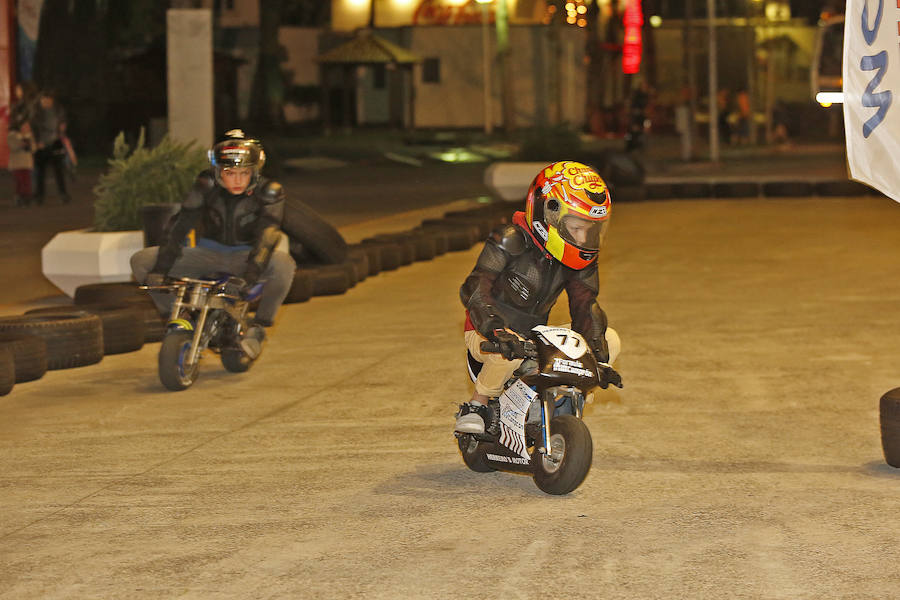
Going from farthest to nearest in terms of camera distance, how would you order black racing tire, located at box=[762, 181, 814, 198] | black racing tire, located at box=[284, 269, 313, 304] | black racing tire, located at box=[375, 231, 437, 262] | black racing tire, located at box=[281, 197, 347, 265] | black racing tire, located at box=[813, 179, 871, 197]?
1. black racing tire, located at box=[762, 181, 814, 198]
2. black racing tire, located at box=[813, 179, 871, 197]
3. black racing tire, located at box=[375, 231, 437, 262]
4. black racing tire, located at box=[281, 197, 347, 265]
5. black racing tire, located at box=[284, 269, 313, 304]

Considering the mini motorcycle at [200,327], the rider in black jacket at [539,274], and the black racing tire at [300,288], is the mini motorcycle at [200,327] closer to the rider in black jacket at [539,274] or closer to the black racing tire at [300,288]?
the rider in black jacket at [539,274]

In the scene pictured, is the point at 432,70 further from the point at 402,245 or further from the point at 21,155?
the point at 402,245

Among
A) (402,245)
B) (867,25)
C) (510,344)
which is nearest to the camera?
(510,344)

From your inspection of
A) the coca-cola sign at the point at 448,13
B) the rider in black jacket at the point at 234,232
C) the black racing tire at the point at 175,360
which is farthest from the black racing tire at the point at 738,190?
the coca-cola sign at the point at 448,13

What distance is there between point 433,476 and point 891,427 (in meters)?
2.15

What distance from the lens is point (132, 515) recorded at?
6715 mm

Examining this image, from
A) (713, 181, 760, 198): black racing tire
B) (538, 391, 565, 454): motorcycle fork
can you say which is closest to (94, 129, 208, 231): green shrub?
(538, 391, 565, 454): motorcycle fork

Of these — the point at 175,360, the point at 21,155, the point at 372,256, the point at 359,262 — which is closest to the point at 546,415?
the point at 175,360

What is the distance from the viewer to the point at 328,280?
1448 centimetres

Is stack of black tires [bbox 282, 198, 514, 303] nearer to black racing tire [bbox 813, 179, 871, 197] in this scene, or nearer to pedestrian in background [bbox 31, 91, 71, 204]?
pedestrian in background [bbox 31, 91, 71, 204]

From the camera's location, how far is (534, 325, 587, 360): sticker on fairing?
6.74 m

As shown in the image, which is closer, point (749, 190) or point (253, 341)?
point (253, 341)

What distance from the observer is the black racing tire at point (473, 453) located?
7441 mm

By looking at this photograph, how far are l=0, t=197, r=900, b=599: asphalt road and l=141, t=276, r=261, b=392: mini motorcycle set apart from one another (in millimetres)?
169
